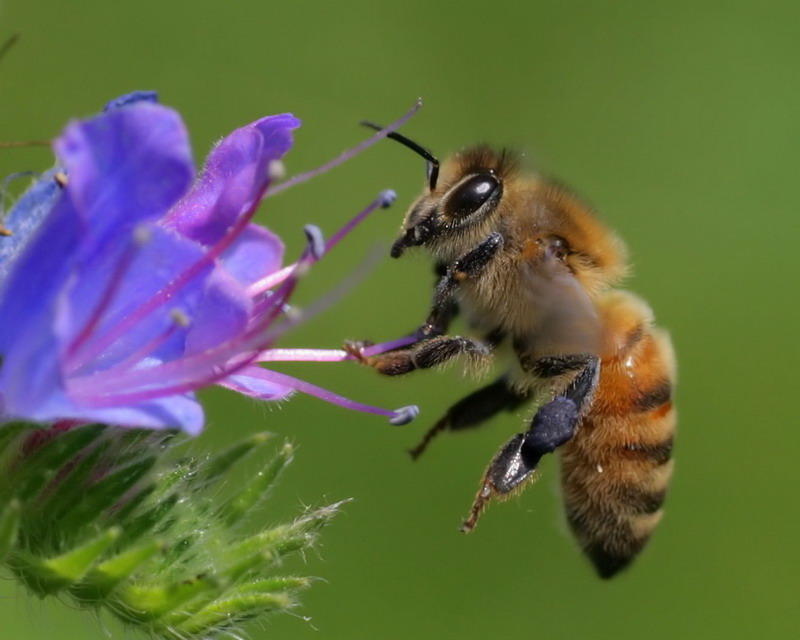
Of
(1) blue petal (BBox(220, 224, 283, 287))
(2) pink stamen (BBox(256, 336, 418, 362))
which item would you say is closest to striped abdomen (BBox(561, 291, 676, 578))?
(2) pink stamen (BBox(256, 336, 418, 362))

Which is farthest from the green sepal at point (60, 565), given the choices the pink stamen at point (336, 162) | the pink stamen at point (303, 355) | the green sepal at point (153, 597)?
the pink stamen at point (336, 162)

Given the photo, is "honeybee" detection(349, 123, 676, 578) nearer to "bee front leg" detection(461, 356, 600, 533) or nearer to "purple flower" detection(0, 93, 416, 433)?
"bee front leg" detection(461, 356, 600, 533)

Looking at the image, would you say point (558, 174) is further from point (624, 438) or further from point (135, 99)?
point (135, 99)

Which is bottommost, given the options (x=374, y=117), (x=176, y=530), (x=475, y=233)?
(x=374, y=117)

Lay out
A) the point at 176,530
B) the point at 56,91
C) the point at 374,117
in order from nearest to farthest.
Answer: the point at 176,530 → the point at 56,91 → the point at 374,117

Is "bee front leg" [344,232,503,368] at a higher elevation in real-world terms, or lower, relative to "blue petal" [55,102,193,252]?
lower

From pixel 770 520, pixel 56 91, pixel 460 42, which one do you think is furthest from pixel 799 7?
pixel 56 91

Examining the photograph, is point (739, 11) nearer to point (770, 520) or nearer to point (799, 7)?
point (799, 7)
